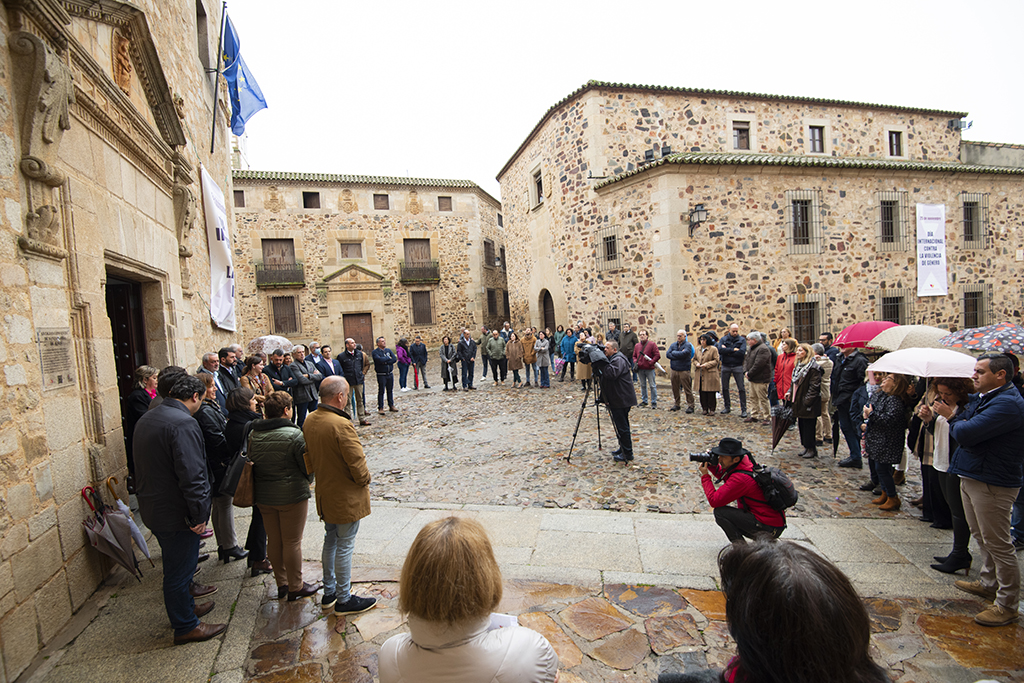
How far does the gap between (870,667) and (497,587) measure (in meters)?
0.94

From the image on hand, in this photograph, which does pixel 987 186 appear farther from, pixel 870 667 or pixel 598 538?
pixel 870 667

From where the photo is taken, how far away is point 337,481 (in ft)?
10.3

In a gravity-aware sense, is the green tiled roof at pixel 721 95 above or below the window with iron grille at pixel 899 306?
above

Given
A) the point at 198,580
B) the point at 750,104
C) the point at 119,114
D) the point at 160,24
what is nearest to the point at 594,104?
the point at 750,104

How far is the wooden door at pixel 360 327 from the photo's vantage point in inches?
896

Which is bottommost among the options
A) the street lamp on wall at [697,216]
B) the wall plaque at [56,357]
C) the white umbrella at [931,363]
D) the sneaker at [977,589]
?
the sneaker at [977,589]

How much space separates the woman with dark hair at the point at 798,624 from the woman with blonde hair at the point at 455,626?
44 centimetres

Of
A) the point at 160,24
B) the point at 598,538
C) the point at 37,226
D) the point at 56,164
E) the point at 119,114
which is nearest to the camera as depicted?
the point at 37,226

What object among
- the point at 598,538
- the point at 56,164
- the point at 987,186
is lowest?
the point at 598,538

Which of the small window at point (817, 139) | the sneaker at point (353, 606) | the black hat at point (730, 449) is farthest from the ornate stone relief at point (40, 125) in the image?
the small window at point (817, 139)

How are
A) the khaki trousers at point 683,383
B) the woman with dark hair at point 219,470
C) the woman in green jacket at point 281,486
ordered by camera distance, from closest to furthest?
the woman in green jacket at point 281,486
the woman with dark hair at point 219,470
the khaki trousers at point 683,383

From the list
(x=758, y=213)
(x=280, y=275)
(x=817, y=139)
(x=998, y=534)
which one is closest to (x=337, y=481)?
(x=998, y=534)

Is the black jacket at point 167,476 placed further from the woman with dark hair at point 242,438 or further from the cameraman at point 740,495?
the cameraman at point 740,495

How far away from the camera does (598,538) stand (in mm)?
4145
